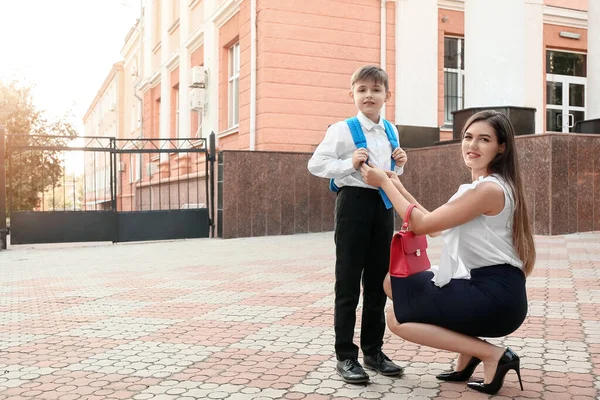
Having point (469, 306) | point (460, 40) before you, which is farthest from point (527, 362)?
point (460, 40)

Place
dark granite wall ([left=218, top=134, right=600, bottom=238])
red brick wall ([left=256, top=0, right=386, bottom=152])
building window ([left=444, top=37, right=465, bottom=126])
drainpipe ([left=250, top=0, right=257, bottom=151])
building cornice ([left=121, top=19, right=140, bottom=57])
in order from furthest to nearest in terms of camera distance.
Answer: building cornice ([left=121, top=19, right=140, bottom=57])
building window ([left=444, top=37, right=465, bottom=126])
drainpipe ([left=250, top=0, right=257, bottom=151])
red brick wall ([left=256, top=0, right=386, bottom=152])
dark granite wall ([left=218, top=134, right=600, bottom=238])

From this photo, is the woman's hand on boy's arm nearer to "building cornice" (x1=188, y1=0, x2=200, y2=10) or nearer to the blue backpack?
the blue backpack

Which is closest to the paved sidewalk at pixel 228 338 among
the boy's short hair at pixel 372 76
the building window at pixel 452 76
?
the boy's short hair at pixel 372 76

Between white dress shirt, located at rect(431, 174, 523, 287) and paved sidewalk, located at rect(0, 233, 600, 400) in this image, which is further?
paved sidewalk, located at rect(0, 233, 600, 400)

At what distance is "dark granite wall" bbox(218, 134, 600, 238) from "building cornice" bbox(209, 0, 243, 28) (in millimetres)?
4371

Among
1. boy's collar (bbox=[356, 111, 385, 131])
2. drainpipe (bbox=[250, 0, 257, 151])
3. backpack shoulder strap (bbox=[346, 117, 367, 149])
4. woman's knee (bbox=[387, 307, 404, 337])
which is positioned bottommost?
woman's knee (bbox=[387, 307, 404, 337])

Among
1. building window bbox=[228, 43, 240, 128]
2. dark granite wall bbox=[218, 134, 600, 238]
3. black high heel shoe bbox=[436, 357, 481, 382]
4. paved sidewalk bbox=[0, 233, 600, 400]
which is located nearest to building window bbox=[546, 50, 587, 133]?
dark granite wall bbox=[218, 134, 600, 238]

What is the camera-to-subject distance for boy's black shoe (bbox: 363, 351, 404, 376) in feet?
11.1

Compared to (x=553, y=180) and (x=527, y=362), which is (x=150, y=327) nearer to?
(x=527, y=362)

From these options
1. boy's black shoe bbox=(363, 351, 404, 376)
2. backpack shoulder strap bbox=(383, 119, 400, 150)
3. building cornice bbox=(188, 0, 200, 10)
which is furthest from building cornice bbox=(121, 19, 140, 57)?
boy's black shoe bbox=(363, 351, 404, 376)

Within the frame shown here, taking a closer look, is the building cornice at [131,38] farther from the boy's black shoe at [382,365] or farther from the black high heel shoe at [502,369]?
the black high heel shoe at [502,369]

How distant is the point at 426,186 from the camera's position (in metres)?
12.2

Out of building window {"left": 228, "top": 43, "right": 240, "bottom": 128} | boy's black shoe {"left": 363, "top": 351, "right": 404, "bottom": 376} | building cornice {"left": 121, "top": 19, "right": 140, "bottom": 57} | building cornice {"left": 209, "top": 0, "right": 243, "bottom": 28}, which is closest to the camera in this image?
boy's black shoe {"left": 363, "top": 351, "right": 404, "bottom": 376}

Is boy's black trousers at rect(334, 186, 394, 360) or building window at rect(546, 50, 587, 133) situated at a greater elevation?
building window at rect(546, 50, 587, 133)
